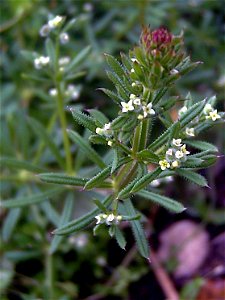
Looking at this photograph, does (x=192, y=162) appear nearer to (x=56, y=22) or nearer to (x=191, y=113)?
(x=191, y=113)

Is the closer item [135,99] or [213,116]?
[135,99]

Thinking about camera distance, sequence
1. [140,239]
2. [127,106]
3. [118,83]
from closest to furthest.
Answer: [127,106]
[118,83]
[140,239]

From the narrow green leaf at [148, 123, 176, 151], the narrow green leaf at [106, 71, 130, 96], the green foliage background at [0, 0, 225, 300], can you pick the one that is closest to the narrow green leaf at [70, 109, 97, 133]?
the narrow green leaf at [106, 71, 130, 96]

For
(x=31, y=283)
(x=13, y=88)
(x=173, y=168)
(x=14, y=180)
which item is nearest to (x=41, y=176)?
(x=173, y=168)

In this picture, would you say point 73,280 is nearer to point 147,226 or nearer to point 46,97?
point 147,226

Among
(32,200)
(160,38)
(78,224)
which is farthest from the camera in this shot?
(32,200)

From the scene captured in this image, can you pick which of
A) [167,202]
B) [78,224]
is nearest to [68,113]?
[78,224]
